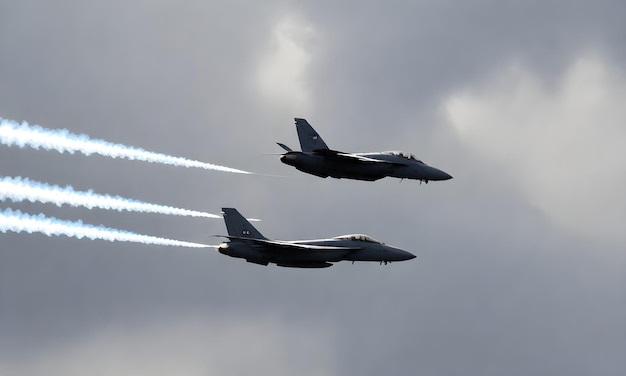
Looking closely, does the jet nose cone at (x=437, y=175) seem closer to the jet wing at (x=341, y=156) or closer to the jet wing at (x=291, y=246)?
the jet wing at (x=341, y=156)

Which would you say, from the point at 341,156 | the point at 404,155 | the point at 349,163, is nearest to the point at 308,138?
the point at 341,156

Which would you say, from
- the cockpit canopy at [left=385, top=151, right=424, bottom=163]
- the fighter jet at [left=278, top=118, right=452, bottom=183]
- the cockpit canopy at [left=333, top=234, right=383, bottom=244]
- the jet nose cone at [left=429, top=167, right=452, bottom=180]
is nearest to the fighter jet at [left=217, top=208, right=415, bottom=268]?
the cockpit canopy at [left=333, top=234, right=383, bottom=244]

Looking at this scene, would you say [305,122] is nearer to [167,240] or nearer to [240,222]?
[240,222]

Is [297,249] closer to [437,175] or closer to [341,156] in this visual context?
[341,156]

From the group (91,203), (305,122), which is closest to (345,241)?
(305,122)

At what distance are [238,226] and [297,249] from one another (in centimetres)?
448

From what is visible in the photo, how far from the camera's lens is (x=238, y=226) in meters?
80.1

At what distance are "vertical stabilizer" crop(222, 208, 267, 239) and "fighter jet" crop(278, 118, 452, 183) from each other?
5.01m

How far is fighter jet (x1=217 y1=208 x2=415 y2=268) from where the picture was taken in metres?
78.1

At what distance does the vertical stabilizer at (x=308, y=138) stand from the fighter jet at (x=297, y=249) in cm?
686

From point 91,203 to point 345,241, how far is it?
1871cm

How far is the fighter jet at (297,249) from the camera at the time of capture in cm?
7806

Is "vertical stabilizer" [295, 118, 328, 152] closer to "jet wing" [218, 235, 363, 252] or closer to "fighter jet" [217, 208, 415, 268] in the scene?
"fighter jet" [217, 208, 415, 268]

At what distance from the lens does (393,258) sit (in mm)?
82000
